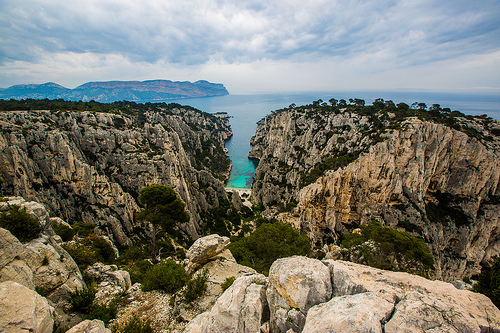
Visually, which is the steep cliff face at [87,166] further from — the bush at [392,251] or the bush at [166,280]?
the bush at [392,251]

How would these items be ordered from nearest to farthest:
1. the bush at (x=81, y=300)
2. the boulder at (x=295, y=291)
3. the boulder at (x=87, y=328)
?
the boulder at (x=295, y=291) → the boulder at (x=87, y=328) → the bush at (x=81, y=300)

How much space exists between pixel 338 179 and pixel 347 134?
1668 centimetres

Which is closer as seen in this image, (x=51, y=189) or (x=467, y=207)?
(x=51, y=189)

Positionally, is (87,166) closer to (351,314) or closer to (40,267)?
(40,267)

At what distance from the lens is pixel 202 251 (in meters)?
11.6

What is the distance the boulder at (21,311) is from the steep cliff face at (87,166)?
80.5 feet

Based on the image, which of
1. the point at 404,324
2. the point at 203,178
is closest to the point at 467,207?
the point at 404,324

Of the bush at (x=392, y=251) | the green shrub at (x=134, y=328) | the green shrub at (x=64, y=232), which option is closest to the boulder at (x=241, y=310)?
the green shrub at (x=134, y=328)

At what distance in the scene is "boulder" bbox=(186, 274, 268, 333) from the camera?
652 cm

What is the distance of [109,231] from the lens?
26.3 meters

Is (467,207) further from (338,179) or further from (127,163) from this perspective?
(127,163)

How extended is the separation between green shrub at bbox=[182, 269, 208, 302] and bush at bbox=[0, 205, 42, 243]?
24.1 feet

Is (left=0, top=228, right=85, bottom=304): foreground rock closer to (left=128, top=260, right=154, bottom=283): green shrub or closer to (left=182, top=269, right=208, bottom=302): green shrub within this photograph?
(left=128, top=260, right=154, bottom=283): green shrub

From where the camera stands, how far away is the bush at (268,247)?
566 inches
